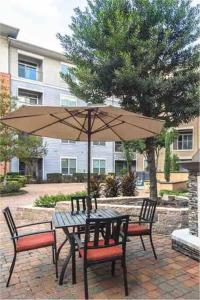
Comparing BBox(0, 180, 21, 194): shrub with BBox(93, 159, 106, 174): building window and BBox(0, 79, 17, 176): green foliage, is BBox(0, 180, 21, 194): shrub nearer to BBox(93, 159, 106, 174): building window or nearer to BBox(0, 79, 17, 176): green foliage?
BBox(0, 79, 17, 176): green foliage

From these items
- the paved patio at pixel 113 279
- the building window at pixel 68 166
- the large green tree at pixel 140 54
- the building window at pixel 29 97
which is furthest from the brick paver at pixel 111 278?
the building window at pixel 68 166

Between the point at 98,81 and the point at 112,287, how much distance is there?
5471mm

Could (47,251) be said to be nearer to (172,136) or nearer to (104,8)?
(104,8)

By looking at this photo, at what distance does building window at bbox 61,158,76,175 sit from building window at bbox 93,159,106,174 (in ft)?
Result: 8.48

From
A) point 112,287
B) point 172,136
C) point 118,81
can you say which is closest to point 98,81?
point 118,81

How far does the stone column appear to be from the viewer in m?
4.74

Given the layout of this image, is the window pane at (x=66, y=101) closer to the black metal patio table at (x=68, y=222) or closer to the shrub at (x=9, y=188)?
the shrub at (x=9, y=188)

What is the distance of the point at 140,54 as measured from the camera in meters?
7.00

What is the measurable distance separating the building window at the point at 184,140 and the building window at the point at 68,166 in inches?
425

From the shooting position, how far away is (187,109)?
750 centimetres

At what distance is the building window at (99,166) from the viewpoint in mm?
29406

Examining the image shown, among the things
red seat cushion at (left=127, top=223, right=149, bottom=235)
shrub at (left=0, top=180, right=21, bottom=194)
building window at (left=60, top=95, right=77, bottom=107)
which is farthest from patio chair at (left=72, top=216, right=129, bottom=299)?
building window at (left=60, top=95, right=77, bottom=107)

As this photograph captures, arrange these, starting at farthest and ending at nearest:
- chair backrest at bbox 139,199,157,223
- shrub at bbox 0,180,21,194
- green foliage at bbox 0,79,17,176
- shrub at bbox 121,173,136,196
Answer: green foliage at bbox 0,79,17,176, shrub at bbox 0,180,21,194, shrub at bbox 121,173,136,196, chair backrest at bbox 139,199,157,223

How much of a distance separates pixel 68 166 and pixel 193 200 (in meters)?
23.2
